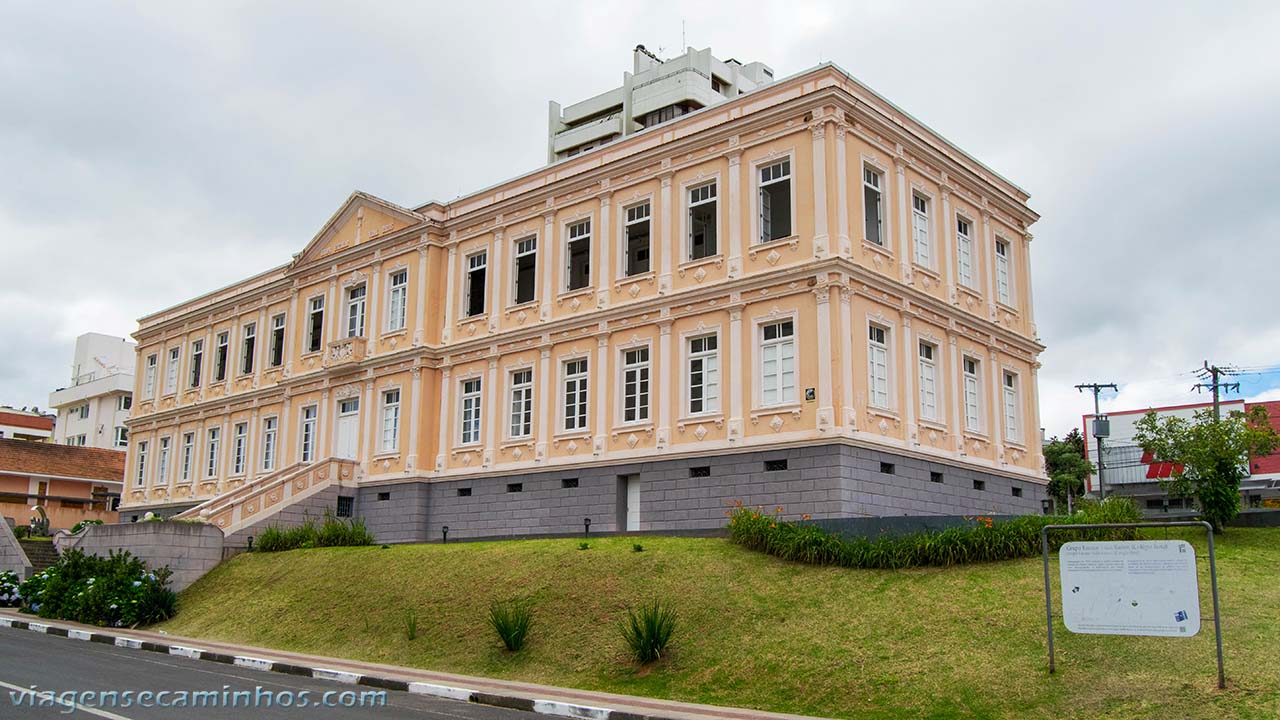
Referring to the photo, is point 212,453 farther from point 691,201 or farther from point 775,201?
point 775,201

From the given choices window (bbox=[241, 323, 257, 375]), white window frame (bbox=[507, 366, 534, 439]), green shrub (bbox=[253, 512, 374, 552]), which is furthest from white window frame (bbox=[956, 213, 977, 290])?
window (bbox=[241, 323, 257, 375])

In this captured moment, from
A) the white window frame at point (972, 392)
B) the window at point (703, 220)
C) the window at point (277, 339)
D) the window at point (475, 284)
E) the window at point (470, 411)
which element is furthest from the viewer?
the window at point (277, 339)

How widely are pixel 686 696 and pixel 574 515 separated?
12.4m

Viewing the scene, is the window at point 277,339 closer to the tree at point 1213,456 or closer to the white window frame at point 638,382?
the white window frame at point 638,382

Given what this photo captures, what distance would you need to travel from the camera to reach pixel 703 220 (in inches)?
1115

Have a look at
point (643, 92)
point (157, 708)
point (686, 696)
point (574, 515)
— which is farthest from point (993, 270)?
point (643, 92)

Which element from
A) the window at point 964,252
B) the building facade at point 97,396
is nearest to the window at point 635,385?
the window at point 964,252

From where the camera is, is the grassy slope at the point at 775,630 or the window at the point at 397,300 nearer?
the grassy slope at the point at 775,630

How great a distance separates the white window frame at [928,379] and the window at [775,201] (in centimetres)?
413

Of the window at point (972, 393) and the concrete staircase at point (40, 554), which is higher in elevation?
the window at point (972, 393)

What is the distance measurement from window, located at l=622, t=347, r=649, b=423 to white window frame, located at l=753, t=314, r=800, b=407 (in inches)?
124

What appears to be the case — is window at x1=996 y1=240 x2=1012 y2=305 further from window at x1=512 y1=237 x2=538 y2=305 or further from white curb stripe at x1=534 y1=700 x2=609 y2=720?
white curb stripe at x1=534 y1=700 x2=609 y2=720

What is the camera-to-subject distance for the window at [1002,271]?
93.6 feet

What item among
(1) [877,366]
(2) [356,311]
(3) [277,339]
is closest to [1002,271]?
(1) [877,366]
